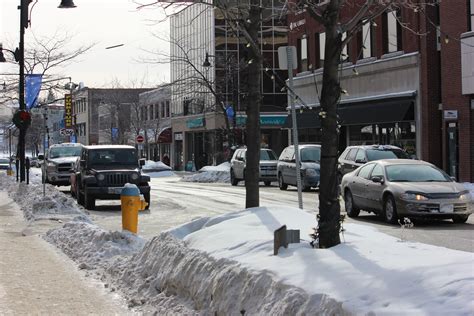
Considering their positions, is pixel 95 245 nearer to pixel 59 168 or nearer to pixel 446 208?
pixel 446 208

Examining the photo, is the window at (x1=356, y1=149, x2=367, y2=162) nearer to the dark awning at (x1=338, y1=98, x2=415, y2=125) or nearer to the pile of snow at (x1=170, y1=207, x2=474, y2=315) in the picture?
the dark awning at (x1=338, y1=98, x2=415, y2=125)

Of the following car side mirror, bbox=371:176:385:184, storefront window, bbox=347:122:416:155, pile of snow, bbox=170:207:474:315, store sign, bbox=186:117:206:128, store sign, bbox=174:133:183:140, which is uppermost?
store sign, bbox=186:117:206:128

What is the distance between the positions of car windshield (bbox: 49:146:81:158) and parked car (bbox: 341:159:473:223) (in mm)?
17344

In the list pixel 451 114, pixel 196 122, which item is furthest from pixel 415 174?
pixel 196 122

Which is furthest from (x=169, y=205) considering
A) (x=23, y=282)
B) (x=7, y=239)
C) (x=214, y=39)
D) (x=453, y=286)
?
(x=214, y=39)

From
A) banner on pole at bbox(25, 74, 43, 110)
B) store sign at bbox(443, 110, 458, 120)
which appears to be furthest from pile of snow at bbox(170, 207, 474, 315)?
banner on pole at bbox(25, 74, 43, 110)

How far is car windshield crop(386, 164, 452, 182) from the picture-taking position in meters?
14.3

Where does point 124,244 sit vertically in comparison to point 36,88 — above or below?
below

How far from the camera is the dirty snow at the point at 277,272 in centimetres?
433

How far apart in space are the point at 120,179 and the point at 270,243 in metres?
13.4

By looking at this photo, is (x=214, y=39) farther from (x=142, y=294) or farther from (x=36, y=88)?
(x=142, y=294)

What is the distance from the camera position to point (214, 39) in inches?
2233

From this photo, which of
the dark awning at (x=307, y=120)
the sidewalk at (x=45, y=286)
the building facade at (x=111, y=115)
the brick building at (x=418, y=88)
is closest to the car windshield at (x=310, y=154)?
the brick building at (x=418, y=88)

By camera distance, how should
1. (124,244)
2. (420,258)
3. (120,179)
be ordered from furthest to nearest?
(120,179) < (124,244) < (420,258)
